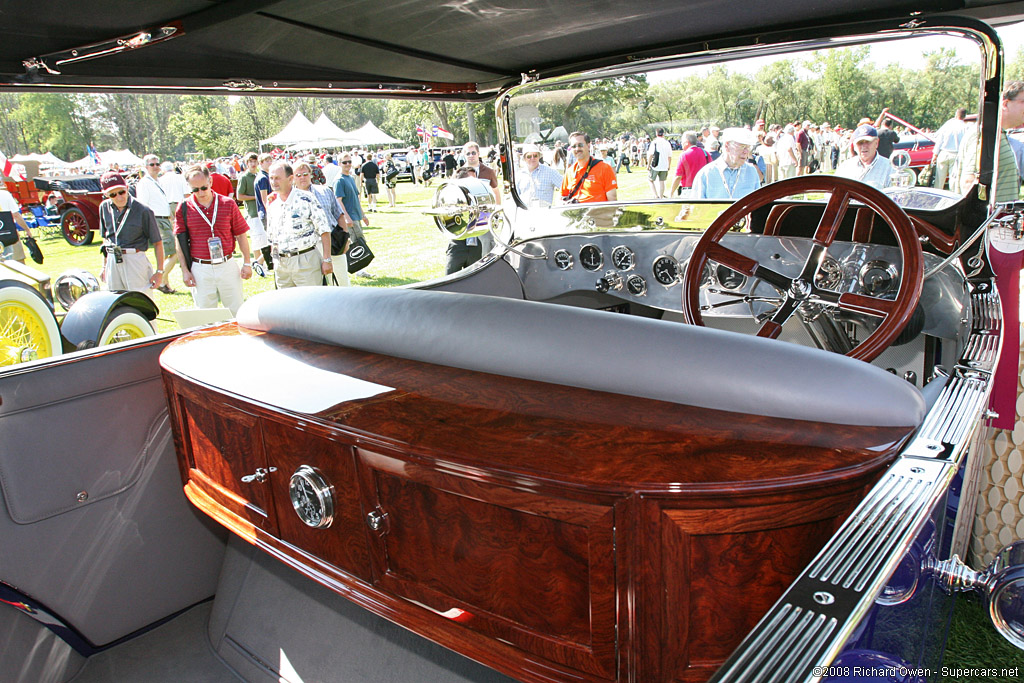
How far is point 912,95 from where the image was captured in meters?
1.84

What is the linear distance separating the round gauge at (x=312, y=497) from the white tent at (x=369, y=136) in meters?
18.0

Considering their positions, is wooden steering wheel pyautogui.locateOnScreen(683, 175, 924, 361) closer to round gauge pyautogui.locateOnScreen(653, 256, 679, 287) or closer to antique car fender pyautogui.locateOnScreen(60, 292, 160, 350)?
round gauge pyautogui.locateOnScreen(653, 256, 679, 287)

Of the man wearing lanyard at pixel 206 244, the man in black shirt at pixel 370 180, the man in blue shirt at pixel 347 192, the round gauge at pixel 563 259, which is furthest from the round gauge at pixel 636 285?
the man in black shirt at pixel 370 180

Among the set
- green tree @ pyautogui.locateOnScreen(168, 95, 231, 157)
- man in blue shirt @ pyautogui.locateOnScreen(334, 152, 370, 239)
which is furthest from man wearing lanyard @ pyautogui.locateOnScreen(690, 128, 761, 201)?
green tree @ pyautogui.locateOnScreen(168, 95, 231, 157)

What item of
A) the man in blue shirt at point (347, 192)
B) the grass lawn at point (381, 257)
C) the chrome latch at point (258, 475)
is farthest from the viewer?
the man in blue shirt at point (347, 192)

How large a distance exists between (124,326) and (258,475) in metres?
1.87

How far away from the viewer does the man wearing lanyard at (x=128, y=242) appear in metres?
6.44

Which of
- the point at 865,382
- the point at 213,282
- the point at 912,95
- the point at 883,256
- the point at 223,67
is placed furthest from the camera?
the point at 213,282

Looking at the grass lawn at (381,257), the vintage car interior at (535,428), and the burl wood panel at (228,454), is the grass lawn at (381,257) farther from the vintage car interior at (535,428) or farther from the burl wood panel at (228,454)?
the burl wood panel at (228,454)

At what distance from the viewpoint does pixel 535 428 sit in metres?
1.14

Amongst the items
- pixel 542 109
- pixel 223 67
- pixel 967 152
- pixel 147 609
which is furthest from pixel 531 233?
pixel 147 609

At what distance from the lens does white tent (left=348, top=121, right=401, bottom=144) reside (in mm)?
18430

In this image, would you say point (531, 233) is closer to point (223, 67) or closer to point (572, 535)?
point (223, 67)

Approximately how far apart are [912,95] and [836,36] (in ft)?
0.98
